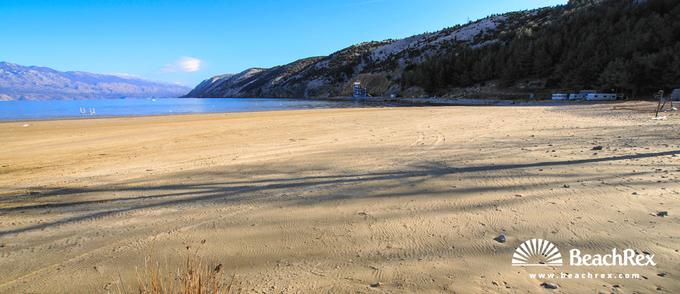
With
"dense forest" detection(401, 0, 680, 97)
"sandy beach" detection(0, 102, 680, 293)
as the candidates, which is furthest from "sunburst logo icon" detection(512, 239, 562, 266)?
"dense forest" detection(401, 0, 680, 97)

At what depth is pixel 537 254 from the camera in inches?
112

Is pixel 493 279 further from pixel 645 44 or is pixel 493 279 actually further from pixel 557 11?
pixel 557 11

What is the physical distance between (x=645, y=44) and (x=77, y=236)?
→ 58955 millimetres

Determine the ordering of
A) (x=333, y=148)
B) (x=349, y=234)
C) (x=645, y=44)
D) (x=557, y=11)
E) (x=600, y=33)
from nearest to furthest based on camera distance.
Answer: (x=349, y=234), (x=333, y=148), (x=645, y=44), (x=600, y=33), (x=557, y=11)

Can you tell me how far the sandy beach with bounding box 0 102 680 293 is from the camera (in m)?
2.64

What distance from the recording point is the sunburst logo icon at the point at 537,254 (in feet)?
8.93

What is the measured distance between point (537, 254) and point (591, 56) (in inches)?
2295

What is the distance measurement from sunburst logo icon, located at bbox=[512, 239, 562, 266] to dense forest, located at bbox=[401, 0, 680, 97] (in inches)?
1824

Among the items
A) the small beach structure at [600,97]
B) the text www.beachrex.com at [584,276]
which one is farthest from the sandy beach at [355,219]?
the small beach structure at [600,97]

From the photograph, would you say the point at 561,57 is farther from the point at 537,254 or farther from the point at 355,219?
the point at 355,219

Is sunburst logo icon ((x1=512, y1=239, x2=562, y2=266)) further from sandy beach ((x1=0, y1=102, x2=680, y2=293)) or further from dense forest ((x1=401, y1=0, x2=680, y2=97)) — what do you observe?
dense forest ((x1=401, y1=0, x2=680, y2=97))

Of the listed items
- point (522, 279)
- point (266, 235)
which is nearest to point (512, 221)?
point (522, 279)

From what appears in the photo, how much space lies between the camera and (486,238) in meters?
3.16

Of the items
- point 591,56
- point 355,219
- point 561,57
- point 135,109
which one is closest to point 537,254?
point 355,219
